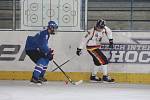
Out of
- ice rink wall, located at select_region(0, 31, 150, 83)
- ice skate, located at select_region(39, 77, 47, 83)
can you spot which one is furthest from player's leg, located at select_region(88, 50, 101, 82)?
ice skate, located at select_region(39, 77, 47, 83)

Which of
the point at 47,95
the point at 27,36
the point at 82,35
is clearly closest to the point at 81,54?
the point at 82,35

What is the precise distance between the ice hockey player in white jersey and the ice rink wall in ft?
0.58

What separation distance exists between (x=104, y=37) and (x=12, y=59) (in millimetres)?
2184

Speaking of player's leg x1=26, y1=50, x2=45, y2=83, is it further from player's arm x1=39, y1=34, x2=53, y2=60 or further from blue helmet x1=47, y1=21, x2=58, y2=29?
blue helmet x1=47, y1=21, x2=58, y2=29

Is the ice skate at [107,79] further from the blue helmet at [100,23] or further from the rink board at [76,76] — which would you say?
the blue helmet at [100,23]

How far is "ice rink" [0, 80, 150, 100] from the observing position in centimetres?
1128

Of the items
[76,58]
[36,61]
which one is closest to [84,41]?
[76,58]

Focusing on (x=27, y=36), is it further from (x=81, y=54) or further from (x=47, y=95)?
(x=47, y=95)

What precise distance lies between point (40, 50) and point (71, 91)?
1535 millimetres

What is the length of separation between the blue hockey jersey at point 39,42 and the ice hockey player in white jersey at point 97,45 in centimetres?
80

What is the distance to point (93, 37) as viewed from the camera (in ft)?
44.7

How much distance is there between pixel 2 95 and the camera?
1150cm

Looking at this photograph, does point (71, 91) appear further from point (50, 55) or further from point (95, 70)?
point (95, 70)

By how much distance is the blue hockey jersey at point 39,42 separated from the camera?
13133 mm
